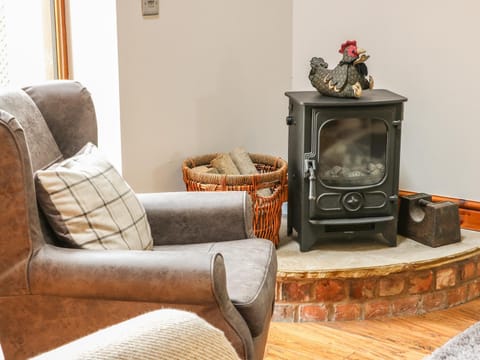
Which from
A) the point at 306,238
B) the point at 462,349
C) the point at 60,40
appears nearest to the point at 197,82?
the point at 60,40

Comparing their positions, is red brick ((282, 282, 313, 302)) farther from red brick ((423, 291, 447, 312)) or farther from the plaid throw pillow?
the plaid throw pillow

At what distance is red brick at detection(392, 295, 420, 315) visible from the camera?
2.89 m

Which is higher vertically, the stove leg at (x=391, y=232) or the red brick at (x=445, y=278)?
the stove leg at (x=391, y=232)

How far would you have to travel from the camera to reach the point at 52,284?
1.83m

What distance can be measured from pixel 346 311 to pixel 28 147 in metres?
1.47

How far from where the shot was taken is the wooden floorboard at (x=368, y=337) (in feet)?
A: 8.39

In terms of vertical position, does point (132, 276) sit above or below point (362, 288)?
above

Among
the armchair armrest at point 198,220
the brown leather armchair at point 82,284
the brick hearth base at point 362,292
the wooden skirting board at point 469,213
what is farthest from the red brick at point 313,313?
the wooden skirting board at point 469,213

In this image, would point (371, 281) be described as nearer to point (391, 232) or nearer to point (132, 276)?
point (391, 232)

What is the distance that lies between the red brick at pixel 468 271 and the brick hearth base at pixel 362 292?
0.09 m

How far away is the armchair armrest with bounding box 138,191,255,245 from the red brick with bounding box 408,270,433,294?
90cm

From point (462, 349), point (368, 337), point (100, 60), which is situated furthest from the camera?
point (100, 60)

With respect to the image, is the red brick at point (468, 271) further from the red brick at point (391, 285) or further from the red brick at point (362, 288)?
the red brick at point (362, 288)

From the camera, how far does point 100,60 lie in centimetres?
306
